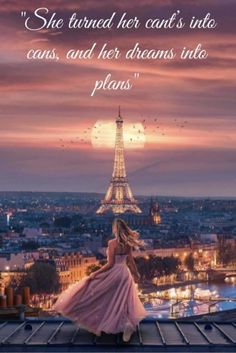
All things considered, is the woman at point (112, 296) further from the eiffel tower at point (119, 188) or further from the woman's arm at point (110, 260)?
the eiffel tower at point (119, 188)

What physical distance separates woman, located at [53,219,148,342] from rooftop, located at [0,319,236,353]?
0.07 meters

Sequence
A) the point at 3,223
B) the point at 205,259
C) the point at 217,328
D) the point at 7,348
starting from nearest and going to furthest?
1. the point at 7,348
2. the point at 217,328
3. the point at 205,259
4. the point at 3,223

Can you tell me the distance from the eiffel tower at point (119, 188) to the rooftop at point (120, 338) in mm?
42845

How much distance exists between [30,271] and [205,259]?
2017cm

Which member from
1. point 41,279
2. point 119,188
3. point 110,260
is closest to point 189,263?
point 119,188

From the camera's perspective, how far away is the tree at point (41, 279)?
32.9 metres

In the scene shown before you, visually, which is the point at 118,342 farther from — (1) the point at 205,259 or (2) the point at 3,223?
(2) the point at 3,223

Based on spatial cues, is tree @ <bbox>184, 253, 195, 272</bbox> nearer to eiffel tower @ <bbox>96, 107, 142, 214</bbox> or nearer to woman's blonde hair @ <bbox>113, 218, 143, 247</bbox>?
eiffel tower @ <bbox>96, 107, 142, 214</bbox>

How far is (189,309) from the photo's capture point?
94.0 ft

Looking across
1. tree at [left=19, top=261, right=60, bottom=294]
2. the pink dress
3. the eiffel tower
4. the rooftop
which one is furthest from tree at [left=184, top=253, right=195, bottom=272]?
the pink dress

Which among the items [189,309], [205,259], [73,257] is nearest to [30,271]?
[189,309]

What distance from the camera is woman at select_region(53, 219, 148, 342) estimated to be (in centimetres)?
540

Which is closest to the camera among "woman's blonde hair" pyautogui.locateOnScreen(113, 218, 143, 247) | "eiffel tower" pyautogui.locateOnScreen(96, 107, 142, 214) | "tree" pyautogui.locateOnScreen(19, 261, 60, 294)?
"woman's blonde hair" pyautogui.locateOnScreen(113, 218, 143, 247)

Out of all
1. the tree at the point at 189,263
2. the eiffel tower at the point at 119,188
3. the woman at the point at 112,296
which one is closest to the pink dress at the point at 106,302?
the woman at the point at 112,296
